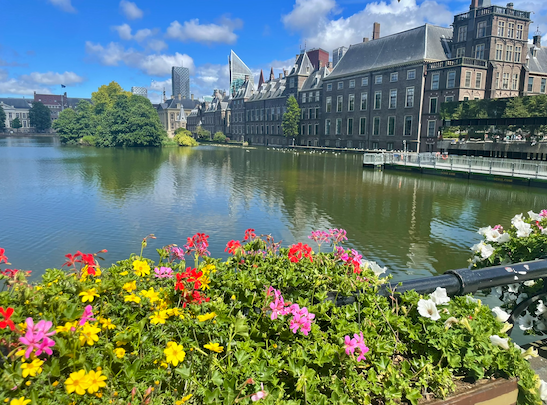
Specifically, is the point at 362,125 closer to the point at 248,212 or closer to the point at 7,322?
the point at 248,212

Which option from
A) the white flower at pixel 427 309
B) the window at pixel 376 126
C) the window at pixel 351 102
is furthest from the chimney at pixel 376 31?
the white flower at pixel 427 309

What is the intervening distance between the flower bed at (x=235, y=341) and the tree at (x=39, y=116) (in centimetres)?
16892

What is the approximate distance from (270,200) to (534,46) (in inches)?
1978

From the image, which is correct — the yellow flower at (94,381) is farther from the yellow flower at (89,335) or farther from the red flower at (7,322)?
the red flower at (7,322)

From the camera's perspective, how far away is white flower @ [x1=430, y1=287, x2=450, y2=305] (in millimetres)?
2377

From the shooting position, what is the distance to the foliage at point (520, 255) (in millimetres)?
3293

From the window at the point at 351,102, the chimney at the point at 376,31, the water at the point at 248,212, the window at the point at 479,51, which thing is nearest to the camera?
→ the water at the point at 248,212

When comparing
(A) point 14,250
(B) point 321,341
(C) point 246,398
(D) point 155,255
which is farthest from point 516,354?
(A) point 14,250

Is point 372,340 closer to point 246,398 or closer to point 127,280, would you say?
point 246,398

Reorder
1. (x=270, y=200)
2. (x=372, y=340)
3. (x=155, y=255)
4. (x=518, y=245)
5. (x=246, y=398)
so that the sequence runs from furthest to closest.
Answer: (x=270, y=200), (x=155, y=255), (x=518, y=245), (x=372, y=340), (x=246, y=398)

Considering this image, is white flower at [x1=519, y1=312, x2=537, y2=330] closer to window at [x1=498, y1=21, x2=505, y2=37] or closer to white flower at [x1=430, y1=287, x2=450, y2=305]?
white flower at [x1=430, y1=287, x2=450, y2=305]

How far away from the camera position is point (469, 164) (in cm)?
2936

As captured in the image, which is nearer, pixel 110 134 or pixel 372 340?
pixel 372 340

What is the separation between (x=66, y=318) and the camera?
1927 millimetres
